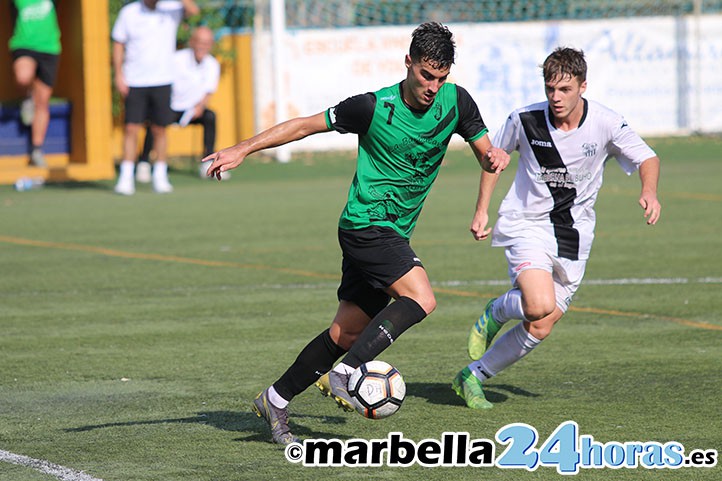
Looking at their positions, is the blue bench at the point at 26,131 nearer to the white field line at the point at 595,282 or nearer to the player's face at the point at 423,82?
the white field line at the point at 595,282

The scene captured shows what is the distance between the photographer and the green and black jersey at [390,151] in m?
5.44

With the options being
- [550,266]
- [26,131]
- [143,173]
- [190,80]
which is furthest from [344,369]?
[26,131]

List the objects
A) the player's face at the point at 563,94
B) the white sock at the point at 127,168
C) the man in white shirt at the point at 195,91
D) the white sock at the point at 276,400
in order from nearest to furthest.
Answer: the white sock at the point at 276,400 → the player's face at the point at 563,94 → the white sock at the point at 127,168 → the man in white shirt at the point at 195,91

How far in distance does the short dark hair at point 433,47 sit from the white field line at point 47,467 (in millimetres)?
2140

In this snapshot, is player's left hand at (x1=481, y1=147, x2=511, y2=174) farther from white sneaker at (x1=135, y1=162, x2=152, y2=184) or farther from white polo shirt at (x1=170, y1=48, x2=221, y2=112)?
white sneaker at (x1=135, y1=162, x2=152, y2=184)

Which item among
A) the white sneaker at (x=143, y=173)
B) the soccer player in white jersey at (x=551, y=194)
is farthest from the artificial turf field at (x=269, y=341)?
the white sneaker at (x=143, y=173)

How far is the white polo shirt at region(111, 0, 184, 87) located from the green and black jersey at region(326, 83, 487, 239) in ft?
36.1

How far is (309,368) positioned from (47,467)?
1.17 m

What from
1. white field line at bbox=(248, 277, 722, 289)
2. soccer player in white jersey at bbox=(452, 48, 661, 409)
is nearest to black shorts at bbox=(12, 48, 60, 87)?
white field line at bbox=(248, 277, 722, 289)

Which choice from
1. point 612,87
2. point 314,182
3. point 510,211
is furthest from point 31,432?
point 612,87

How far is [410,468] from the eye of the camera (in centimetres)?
493

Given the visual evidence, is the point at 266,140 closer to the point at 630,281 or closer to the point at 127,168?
the point at 630,281

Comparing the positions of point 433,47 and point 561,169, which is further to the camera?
point 561,169

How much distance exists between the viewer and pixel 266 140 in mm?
5289
